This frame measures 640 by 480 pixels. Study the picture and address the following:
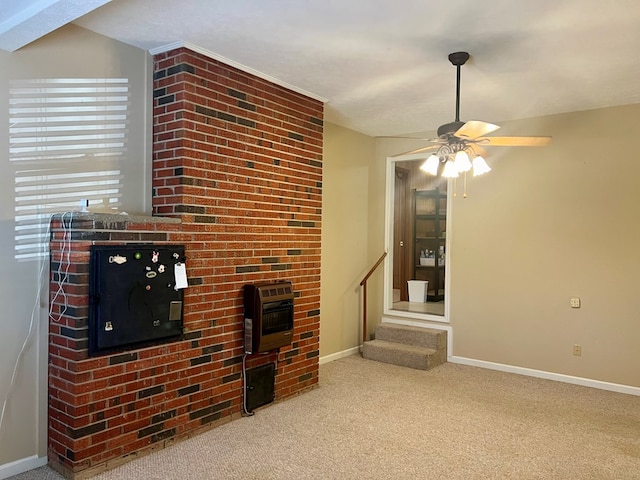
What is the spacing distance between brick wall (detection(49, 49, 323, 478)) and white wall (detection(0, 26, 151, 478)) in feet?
0.33

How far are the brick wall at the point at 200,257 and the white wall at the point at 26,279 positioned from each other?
100 mm

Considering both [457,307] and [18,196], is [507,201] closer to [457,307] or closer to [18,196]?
[457,307]

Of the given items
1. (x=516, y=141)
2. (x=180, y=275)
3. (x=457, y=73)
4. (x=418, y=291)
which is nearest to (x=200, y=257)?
(x=180, y=275)

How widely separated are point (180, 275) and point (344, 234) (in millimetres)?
2595

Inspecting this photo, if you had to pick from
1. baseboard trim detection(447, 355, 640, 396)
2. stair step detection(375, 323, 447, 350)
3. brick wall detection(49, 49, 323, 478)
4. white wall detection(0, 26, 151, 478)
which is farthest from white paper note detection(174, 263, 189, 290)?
baseboard trim detection(447, 355, 640, 396)

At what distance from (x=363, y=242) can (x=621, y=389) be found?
288cm

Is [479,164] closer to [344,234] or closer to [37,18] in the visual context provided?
[344,234]

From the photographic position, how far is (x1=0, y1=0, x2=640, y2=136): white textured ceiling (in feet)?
8.41

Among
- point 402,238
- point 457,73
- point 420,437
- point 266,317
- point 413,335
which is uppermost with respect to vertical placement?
point 457,73

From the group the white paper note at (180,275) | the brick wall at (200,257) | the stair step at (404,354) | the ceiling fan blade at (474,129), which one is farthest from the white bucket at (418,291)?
the white paper note at (180,275)

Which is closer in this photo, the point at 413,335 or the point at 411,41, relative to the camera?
the point at 411,41

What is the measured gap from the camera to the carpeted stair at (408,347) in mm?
4949

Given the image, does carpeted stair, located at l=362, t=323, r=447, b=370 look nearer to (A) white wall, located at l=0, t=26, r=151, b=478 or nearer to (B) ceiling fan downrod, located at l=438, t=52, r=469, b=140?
(B) ceiling fan downrod, located at l=438, t=52, r=469, b=140

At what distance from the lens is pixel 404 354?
16.5 feet
